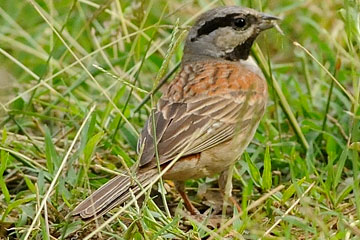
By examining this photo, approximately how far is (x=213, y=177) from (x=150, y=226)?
1282 millimetres

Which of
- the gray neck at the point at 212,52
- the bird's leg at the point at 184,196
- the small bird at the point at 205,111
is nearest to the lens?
the small bird at the point at 205,111

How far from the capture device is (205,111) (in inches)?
216

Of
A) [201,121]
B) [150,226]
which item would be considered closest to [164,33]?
[201,121]

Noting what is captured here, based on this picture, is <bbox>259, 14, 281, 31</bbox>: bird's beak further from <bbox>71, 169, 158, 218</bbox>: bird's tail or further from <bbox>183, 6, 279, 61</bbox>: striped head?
<bbox>71, 169, 158, 218</bbox>: bird's tail

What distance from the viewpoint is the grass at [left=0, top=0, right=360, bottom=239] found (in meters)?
4.71

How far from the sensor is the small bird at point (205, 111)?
497 centimetres

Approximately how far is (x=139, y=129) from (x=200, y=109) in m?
0.84

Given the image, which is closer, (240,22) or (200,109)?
(200,109)

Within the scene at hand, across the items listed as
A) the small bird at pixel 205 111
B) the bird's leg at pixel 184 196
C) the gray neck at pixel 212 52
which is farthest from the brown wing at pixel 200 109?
the bird's leg at pixel 184 196

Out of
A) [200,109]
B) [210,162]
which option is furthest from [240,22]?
[210,162]

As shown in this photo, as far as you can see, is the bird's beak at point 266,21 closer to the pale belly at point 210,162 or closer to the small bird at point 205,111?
the small bird at point 205,111

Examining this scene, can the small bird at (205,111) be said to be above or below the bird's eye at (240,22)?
below

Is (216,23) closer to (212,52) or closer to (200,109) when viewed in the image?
(212,52)

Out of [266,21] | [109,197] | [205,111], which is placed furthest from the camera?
[266,21]
